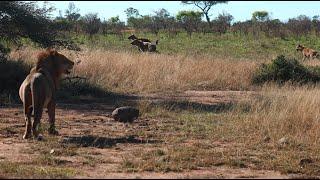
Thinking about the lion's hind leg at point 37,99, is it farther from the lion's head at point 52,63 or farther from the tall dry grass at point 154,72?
the tall dry grass at point 154,72

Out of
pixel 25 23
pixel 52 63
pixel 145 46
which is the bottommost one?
pixel 145 46

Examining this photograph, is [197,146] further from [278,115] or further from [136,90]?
[136,90]

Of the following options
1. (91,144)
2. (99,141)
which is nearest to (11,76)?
(99,141)

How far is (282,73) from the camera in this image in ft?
60.7

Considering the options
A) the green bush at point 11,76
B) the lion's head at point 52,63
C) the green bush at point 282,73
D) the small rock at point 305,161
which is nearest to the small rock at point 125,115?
the lion's head at point 52,63

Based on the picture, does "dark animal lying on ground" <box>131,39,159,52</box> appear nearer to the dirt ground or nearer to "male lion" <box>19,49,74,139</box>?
the dirt ground

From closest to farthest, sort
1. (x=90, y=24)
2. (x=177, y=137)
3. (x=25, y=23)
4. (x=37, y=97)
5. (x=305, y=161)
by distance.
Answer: (x=305, y=161), (x=37, y=97), (x=177, y=137), (x=25, y=23), (x=90, y=24)

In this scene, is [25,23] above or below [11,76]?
above

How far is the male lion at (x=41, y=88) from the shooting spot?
897cm

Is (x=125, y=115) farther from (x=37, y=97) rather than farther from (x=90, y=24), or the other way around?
(x=90, y=24)

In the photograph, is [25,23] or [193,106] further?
[25,23]

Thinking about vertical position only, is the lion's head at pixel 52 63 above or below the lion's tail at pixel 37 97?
above

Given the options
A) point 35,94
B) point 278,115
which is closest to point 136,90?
point 278,115

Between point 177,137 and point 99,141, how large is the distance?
4.36 feet
